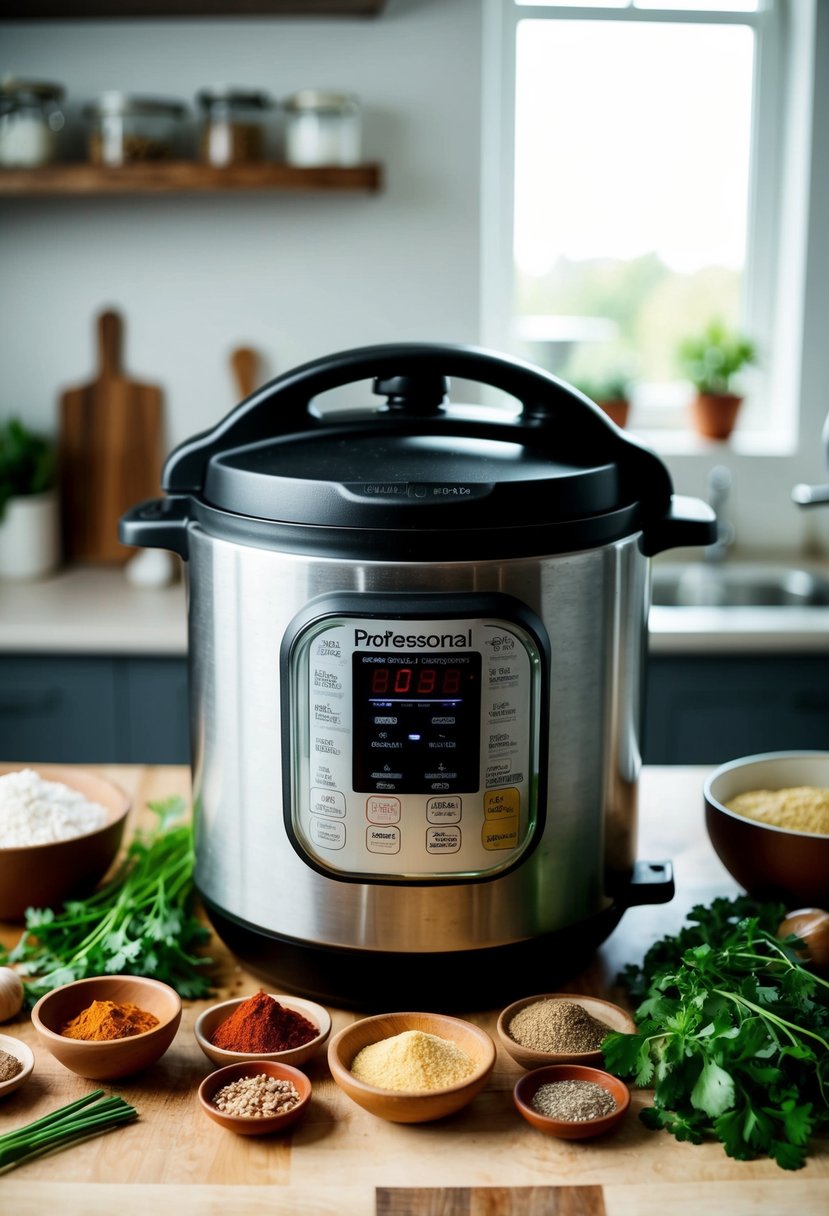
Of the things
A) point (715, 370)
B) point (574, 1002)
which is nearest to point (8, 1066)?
point (574, 1002)

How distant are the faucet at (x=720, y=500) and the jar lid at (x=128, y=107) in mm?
1333

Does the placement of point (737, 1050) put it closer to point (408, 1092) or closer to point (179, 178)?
point (408, 1092)

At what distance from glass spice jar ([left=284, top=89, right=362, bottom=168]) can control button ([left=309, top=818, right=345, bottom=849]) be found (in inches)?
72.5

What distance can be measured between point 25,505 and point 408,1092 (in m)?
2.03

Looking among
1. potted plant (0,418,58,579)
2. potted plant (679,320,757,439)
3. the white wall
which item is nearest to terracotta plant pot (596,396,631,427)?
potted plant (679,320,757,439)

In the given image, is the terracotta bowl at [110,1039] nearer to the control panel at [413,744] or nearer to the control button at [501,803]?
the control panel at [413,744]

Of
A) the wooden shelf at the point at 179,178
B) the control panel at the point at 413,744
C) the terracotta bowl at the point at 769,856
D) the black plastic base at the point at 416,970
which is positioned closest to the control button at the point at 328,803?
the control panel at the point at 413,744

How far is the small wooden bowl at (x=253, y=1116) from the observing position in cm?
74

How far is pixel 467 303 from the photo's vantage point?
2.63 metres

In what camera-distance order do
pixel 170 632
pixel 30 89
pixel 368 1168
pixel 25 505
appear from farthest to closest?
pixel 25 505, pixel 30 89, pixel 170 632, pixel 368 1168

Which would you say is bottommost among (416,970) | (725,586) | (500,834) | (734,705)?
(734,705)

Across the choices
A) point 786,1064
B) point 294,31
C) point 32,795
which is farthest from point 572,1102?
point 294,31

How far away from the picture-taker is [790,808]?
1021mm

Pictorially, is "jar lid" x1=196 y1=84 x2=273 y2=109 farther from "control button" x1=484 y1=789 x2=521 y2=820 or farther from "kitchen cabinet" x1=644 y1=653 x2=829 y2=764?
"control button" x1=484 y1=789 x2=521 y2=820
